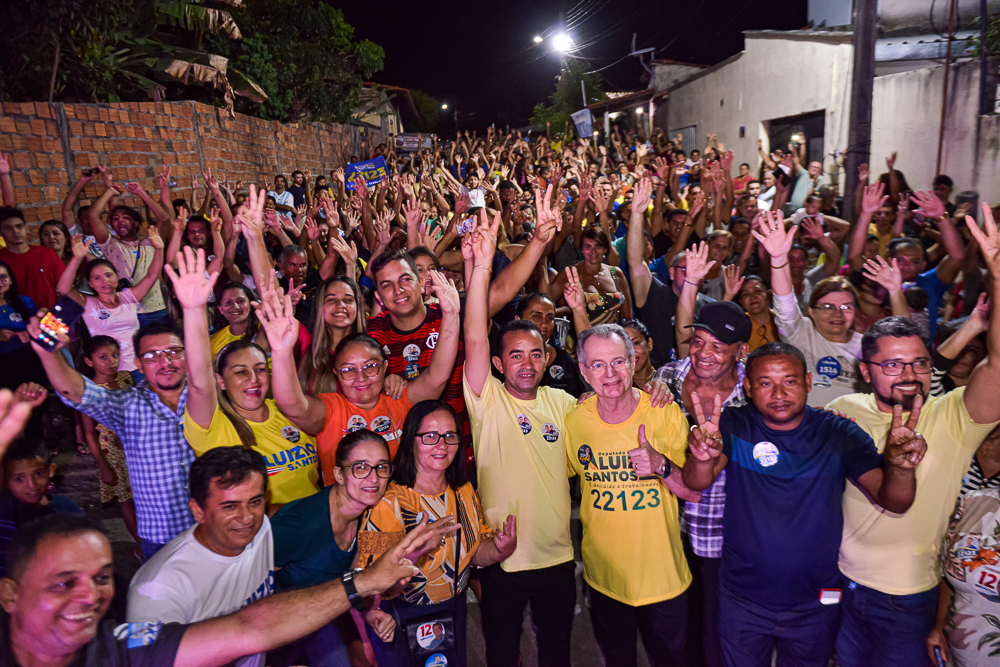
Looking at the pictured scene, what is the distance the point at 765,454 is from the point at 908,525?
669 mm

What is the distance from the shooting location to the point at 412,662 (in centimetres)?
270

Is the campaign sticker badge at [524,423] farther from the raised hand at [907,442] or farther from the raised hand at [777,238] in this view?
the raised hand at [777,238]

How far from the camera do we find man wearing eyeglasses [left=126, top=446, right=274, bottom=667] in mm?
2207

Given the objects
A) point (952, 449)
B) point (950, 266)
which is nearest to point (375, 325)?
point (952, 449)

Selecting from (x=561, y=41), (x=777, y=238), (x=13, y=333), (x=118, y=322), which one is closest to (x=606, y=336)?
(x=777, y=238)

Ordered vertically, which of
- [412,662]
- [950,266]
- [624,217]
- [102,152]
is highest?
[102,152]

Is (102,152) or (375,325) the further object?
(102,152)

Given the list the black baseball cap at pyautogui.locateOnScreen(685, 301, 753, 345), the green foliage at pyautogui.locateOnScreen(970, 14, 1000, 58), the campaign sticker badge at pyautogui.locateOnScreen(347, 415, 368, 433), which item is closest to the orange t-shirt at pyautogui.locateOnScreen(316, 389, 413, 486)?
the campaign sticker badge at pyautogui.locateOnScreen(347, 415, 368, 433)

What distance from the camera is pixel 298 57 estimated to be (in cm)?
1877

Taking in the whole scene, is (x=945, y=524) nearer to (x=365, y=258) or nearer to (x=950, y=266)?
(x=950, y=266)

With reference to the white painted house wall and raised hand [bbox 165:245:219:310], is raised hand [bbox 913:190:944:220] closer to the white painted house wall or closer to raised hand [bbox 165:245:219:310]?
the white painted house wall

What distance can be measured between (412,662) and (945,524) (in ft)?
7.83

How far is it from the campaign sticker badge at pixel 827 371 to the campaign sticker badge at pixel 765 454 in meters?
1.34

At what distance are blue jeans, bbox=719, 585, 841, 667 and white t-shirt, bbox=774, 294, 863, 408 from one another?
1404 millimetres
